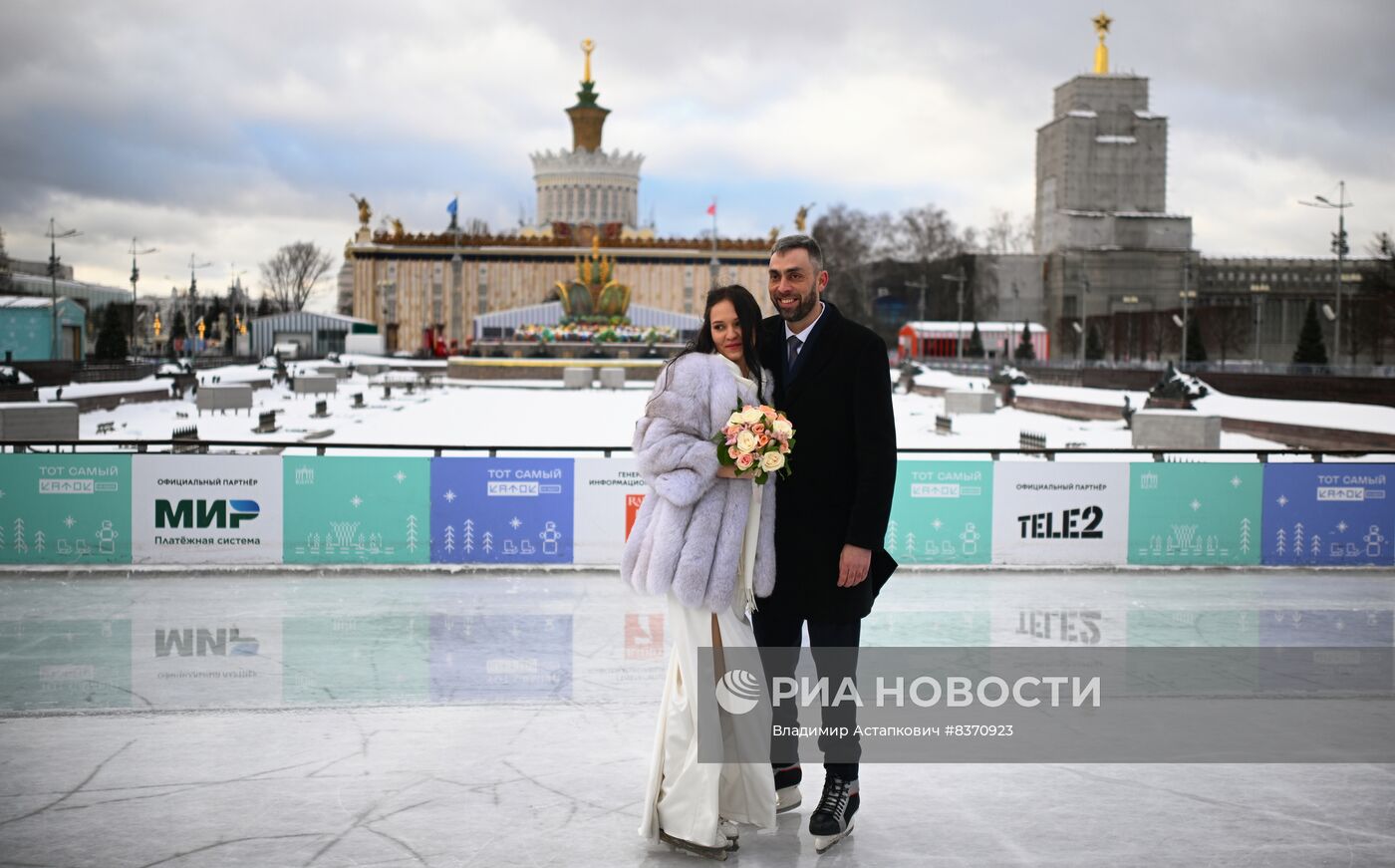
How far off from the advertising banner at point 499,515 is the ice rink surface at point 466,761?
5.62 feet

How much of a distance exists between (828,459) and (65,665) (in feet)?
15.8

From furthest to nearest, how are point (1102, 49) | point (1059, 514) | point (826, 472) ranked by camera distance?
point (1102, 49) → point (1059, 514) → point (826, 472)

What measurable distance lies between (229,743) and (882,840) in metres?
2.90

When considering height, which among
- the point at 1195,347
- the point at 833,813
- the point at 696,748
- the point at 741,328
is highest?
the point at 1195,347

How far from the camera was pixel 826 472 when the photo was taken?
4652 mm

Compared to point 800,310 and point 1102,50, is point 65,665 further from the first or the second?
point 1102,50

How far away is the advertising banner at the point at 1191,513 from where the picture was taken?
439 inches

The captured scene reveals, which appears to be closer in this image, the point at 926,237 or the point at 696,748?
the point at 696,748

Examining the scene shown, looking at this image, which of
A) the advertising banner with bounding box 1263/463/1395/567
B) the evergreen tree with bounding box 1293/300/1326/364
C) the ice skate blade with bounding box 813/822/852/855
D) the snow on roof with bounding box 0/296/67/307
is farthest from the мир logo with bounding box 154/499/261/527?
the snow on roof with bounding box 0/296/67/307

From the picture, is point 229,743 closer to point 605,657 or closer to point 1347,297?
point 605,657

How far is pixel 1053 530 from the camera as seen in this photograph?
1110 cm

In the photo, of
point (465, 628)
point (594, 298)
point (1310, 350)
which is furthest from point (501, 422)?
point (594, 298)

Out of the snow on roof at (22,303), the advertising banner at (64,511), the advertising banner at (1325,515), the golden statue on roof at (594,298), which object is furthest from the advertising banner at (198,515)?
the golden statue on roof at (594,298)

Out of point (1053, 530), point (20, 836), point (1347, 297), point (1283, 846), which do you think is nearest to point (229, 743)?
point (20, 836)
